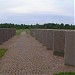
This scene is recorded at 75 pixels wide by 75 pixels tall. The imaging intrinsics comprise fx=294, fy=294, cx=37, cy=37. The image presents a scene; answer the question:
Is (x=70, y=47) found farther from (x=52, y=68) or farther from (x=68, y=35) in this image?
(x=52, y=68)

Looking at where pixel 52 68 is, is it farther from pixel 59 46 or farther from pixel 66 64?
pixel 59 46

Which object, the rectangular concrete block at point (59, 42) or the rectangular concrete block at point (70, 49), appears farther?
the rectangular concrete block at point (59, 42)

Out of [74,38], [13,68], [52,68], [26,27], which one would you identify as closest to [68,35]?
[74,38]

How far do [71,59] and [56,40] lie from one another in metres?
5.19

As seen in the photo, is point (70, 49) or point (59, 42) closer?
point (70, 49)

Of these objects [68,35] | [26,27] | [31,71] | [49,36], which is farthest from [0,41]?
[26,27]

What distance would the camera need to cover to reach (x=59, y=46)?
65.9 feet

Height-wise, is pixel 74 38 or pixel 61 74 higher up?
pixel 74 38

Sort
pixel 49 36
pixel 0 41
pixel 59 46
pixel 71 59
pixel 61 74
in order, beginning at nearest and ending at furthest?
pixel 61 74 < pixel 71 59 < pixel 59 46 < pixel 49 36 < pixel 0 41

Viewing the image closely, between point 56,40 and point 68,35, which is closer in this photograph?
point 68,35

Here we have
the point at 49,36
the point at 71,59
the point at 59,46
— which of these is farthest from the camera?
the point at 49,36

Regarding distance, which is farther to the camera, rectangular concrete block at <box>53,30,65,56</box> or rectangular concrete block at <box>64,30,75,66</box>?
rectangular concrete block at <box>53,30,65,56</box>

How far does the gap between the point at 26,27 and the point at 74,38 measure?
173m

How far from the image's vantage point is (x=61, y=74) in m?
12.5
